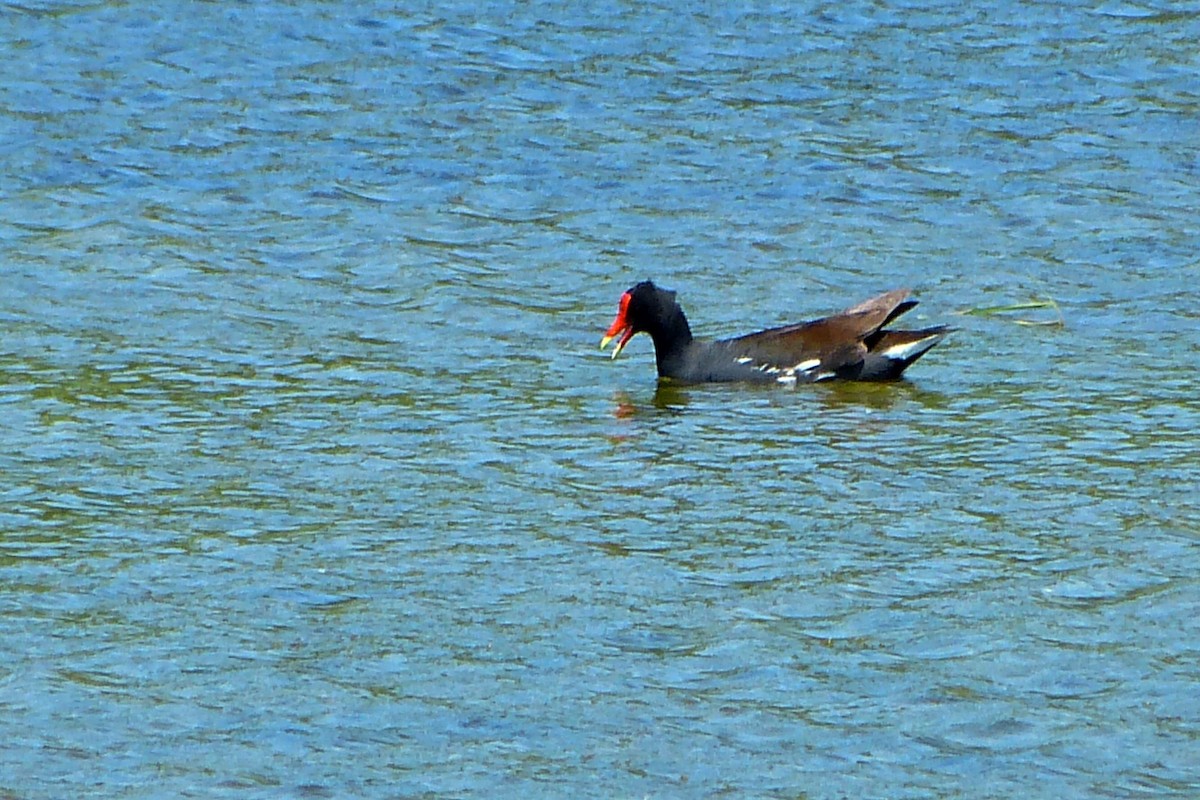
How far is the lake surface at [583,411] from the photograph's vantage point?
7.03 m

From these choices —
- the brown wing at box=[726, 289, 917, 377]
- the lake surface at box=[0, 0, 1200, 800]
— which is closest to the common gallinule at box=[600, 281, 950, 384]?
the brown wing at box=[726, 289, 917, 377]

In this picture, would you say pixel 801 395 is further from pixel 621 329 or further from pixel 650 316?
pixel 621 329

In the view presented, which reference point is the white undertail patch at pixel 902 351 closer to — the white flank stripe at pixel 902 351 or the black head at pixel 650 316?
the white flank stripe at pixel 902 351

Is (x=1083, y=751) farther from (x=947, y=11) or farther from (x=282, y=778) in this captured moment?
(x=947, y=11)

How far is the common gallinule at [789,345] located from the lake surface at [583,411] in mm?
171

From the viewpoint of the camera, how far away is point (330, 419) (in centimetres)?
1091

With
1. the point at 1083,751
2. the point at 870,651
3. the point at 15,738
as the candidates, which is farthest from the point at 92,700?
the point at 1083,751

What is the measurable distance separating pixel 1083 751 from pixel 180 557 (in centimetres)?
352

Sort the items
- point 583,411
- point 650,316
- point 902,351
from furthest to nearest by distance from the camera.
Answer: point 650,316
point 902,351
point 583,411

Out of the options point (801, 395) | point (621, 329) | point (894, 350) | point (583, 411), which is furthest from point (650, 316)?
point (894, 350)

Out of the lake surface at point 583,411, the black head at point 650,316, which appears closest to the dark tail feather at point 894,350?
the lake surface at point 583,411

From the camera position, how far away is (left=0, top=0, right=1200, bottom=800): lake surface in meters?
7.03

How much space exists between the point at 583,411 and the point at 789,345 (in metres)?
1.38

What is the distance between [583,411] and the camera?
11461mm
